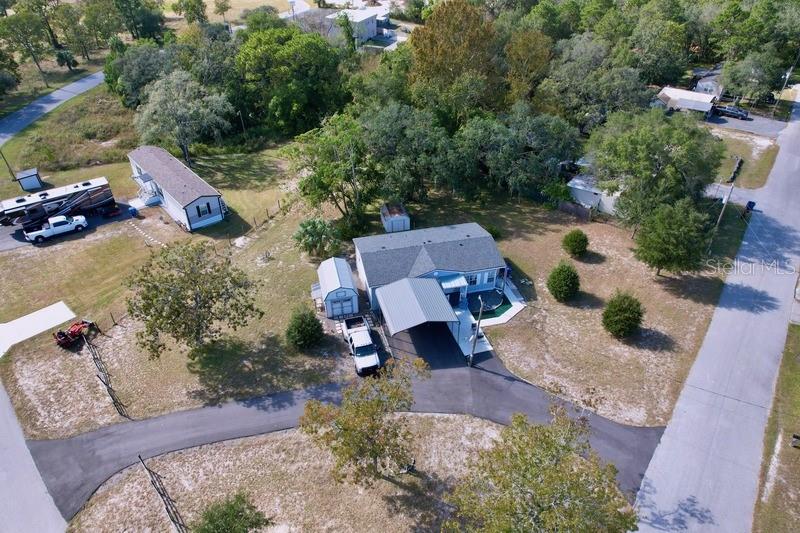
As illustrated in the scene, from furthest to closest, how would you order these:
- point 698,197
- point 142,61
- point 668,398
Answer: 1. point 142,61
2. point 698,197
3. point 668,398

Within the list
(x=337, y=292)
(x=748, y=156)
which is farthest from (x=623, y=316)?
(x=748, y=156)

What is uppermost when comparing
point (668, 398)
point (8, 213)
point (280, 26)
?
point (280, 26)

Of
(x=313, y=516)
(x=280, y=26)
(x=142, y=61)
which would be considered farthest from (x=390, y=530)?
(x=280, y=26)

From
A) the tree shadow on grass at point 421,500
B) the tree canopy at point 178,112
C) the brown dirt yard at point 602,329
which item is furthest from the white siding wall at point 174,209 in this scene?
the tree shadow on grass at point 421,500

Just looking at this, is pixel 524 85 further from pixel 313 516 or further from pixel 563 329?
pixel 313 516

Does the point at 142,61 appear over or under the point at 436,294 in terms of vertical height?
over

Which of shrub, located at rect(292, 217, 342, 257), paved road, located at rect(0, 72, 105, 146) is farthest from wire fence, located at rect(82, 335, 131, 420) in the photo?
paved road, located at rect(0, 72, 105, 146)
